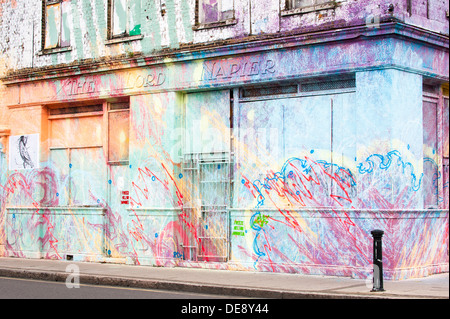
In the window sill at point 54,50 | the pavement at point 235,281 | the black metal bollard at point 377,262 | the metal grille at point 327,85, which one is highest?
the window sill at point 54,50

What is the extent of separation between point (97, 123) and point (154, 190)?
265 centimetres

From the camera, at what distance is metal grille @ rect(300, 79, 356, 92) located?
1466 centimetres

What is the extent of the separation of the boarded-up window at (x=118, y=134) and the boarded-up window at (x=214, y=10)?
2996 millimetres

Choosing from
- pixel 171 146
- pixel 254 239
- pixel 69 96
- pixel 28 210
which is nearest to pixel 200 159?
pixel 171 146

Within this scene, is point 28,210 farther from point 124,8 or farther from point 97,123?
point 124,8

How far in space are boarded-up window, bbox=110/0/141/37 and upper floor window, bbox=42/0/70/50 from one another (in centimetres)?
155

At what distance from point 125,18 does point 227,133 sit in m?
4.04

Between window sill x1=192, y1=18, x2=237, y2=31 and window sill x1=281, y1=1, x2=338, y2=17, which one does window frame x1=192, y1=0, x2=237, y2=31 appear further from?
window sill x1=281, y1=1, x2=338, y2=17

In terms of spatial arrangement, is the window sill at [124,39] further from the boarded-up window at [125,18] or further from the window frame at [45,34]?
the window frame at [45,34]

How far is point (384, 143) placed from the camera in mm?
13867

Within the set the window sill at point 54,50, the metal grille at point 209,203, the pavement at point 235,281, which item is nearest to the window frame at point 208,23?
the metal grille at point 209,203

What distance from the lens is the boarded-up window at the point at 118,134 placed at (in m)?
17.9

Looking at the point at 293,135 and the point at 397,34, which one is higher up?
the point at 397,34

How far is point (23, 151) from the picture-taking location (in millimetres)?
19438
